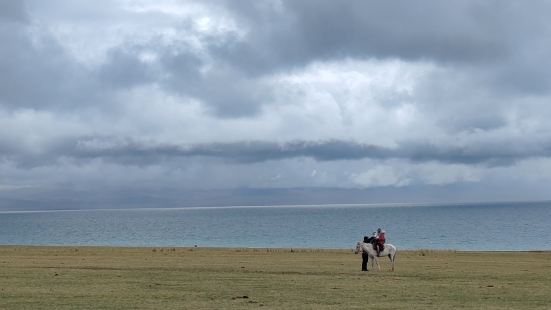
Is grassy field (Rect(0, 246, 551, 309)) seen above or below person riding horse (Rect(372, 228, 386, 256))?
below

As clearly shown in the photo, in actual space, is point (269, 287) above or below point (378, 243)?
below

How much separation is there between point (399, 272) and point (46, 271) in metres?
19.4

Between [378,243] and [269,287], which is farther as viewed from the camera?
[378,243]

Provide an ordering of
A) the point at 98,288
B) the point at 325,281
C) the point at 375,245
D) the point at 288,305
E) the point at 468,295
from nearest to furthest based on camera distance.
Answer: the point at 288,305 < the point at 468,295 < the point at 98,288 < the point at 325,281 < the point at 375,245

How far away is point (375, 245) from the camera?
134ft

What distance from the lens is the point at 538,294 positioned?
27.5 metres

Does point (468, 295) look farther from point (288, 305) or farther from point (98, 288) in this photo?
point (98, 288)

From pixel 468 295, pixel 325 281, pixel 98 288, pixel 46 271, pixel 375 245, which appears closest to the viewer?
pixel 468 295

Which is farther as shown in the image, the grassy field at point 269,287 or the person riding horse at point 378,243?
the person riding horse at point 378,243

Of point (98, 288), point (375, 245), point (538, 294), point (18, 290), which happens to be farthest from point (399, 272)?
point (18, 290)

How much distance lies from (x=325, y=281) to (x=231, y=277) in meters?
5.00

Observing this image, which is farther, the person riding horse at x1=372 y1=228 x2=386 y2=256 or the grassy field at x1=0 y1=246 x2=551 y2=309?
the person riding horse at x1=372 y1=228 x2=386 y2=256

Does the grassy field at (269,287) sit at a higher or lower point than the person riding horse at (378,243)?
lower

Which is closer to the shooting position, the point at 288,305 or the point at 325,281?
the point at 288,305
